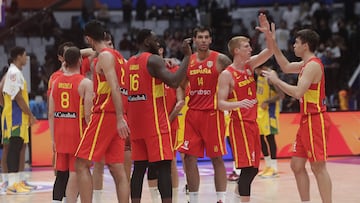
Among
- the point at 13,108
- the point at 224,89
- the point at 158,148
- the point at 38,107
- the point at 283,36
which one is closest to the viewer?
the point at 158,148

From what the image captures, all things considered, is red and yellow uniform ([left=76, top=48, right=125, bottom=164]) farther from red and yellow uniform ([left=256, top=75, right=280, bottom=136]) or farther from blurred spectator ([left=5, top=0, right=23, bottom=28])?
blurred spectator ([left=5, top=0, right=23, bottom=28])

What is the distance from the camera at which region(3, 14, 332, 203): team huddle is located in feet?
26.7

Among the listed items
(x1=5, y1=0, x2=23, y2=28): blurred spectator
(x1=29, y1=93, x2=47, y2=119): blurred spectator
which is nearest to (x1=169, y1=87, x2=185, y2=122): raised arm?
(x1=29, y1=93, x2=47, y2=119): blurred spectator

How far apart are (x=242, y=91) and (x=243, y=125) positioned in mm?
420

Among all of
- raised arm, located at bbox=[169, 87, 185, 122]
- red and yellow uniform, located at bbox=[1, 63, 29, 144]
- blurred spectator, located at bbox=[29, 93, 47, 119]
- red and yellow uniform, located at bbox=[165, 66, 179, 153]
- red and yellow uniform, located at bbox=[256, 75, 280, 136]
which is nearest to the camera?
raised arm, located at bbox=[169, 87, 185, 122]

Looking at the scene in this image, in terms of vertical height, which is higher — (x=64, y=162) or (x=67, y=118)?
(x=67, y=118)

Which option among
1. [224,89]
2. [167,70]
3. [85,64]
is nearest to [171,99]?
[85,64]

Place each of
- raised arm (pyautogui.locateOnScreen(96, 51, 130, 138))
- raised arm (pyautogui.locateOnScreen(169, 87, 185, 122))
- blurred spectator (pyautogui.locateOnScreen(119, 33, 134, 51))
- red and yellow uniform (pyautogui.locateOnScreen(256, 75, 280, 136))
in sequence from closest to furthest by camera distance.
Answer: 1. raised arm (pyautogui.locateOnScreen(96, 51, 130, 138))
2. raised arm (pyautogui.locateOnScreen(169, 87, 185, 122))
3. red and yellow uniform (pyautogui.locateOnScreen(256, 75, 280, 136))
4. blurred spectator (pyautogui.locateOnScreen(119, 33, 134, 51))

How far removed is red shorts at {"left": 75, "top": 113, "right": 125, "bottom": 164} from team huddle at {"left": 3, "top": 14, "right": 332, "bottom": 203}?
11mm

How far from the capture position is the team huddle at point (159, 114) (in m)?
8.13

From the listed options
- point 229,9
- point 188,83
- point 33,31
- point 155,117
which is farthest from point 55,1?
point 155,117

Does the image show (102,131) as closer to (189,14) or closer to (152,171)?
(152,171)

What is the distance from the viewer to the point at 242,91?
354 inches

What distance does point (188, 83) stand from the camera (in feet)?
32.3
